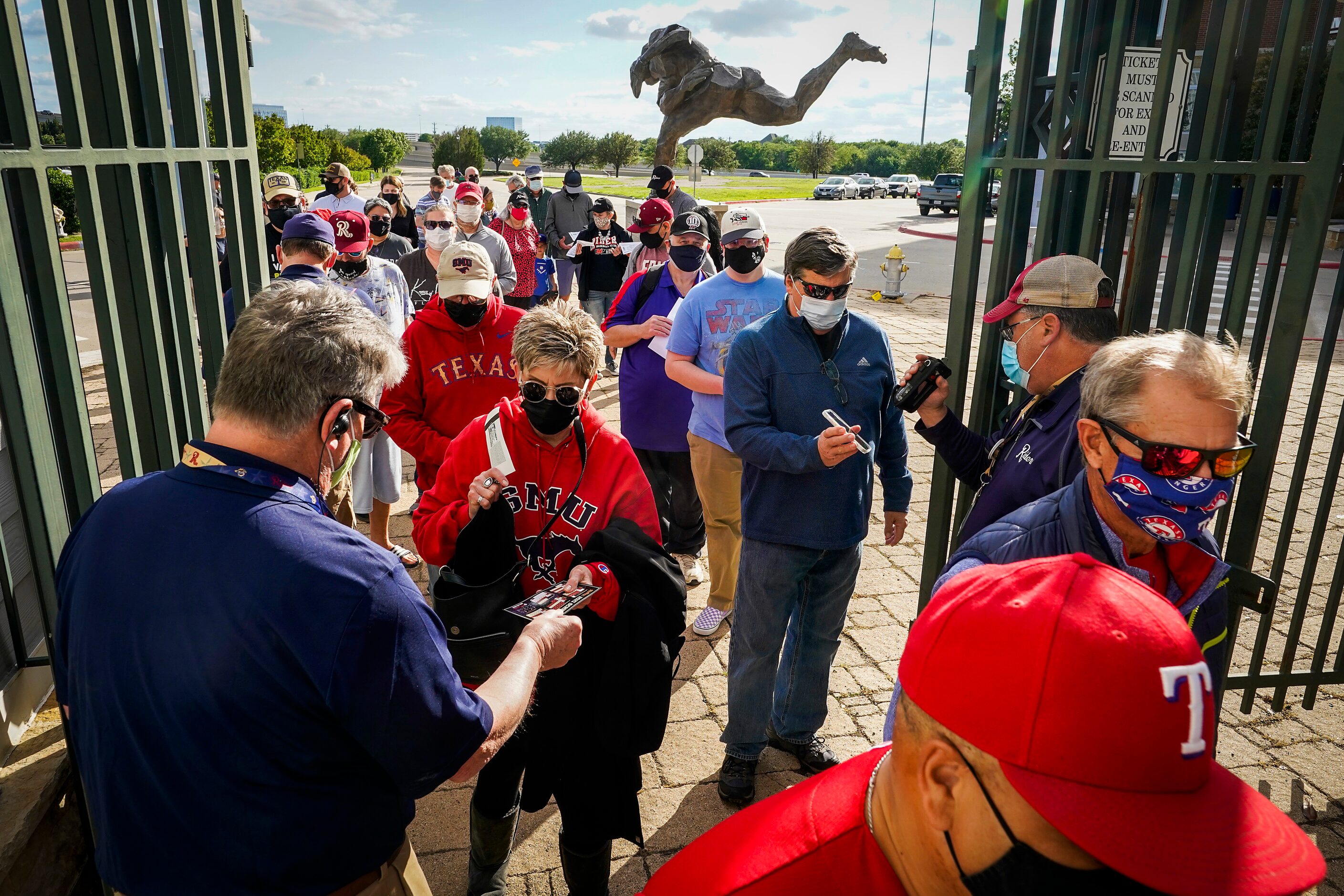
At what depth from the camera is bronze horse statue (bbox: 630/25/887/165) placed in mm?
25109

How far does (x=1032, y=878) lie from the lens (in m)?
1.03

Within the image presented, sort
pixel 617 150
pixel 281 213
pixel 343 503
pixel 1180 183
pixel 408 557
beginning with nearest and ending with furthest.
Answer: pixel 1180 183 → pixel 343 503 → pixel 408 557 → pixel 281 213 → pixel 617 150

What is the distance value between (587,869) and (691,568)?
2.77 metres

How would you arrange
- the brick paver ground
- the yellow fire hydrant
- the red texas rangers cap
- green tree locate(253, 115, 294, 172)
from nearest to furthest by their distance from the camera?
1. the red texas rangers cap
2. the brick paver ground
3. the yellow fire hydrant
4. green tree locate(253, 115, 294, 172)

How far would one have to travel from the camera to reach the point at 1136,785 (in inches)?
39.6

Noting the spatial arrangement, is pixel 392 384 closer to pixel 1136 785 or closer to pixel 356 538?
pixel 356 538

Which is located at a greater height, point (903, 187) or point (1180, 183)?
point (1180, 183)

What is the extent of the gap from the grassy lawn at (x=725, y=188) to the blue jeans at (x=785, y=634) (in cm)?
3604

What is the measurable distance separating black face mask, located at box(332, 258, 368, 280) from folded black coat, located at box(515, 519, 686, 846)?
12.2ft

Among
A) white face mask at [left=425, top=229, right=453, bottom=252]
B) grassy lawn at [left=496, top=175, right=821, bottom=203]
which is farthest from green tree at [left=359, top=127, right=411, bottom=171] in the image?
white face mask at [left=425, top=229, right=453, bottom=252]

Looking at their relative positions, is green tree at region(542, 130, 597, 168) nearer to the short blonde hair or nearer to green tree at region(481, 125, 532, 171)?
green tree at region(481, 125, 532, 171)

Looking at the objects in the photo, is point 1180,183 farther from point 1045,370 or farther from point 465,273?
point 465,273

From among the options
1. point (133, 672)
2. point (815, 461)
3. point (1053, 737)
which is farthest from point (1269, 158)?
point (133, 672)

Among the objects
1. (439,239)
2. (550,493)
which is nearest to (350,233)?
(439,239)
